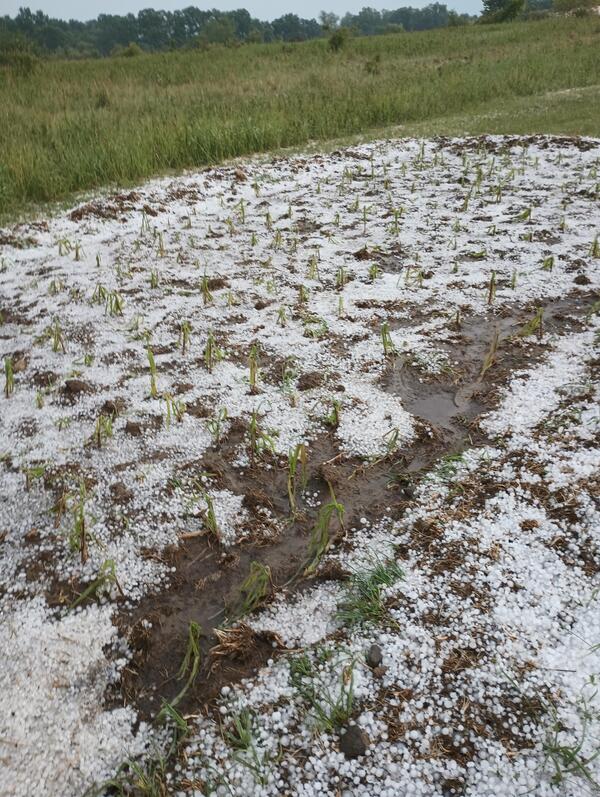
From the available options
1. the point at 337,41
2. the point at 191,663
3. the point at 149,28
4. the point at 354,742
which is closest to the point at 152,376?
the point at 191,663

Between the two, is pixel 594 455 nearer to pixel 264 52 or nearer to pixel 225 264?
pixel 225 264

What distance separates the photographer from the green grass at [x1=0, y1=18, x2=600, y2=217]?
6.85 metres

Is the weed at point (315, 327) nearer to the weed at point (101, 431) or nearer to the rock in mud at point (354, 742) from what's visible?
the weed at point (101, 431)

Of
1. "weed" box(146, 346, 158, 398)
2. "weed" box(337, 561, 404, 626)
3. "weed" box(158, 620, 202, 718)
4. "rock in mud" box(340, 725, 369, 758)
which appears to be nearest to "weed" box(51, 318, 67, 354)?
"weed" box(146, 346, 158, 398)

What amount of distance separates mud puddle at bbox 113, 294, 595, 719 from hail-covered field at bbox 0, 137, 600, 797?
0.04ft

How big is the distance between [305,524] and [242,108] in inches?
352

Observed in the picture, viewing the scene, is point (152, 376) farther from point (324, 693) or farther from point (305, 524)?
point (324, 693)

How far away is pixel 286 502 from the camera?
7.66ft

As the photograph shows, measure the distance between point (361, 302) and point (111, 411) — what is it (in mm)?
1879

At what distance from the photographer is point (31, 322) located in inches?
149

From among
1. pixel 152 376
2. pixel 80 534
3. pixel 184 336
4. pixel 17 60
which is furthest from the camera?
pixel 17 60

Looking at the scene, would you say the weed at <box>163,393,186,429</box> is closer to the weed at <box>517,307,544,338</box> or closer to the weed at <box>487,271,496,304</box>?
the weed at <box>517,307,544,338</box>

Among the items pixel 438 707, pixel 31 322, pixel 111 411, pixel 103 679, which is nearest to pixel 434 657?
pixel 438 707

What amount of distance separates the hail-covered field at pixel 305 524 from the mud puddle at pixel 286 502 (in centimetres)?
1
